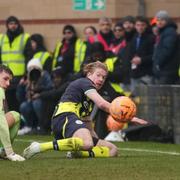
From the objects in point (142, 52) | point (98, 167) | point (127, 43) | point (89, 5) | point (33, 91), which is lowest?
point (33, 91)

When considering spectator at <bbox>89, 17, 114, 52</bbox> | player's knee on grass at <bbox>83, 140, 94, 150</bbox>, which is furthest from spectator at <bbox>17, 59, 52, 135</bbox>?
player's knee on grass at <bbox>83, 140, 94, 150</bbox>

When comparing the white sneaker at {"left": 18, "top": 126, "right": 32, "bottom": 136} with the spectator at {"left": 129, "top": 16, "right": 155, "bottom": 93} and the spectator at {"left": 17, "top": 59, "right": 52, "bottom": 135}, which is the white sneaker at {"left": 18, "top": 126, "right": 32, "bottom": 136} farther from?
the spectator at {"left": 129, "top": 16, "right": 155, "bottom": 93}

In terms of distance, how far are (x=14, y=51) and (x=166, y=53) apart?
146 inches

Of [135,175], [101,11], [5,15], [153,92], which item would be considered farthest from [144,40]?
[135,175]

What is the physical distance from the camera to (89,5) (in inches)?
874

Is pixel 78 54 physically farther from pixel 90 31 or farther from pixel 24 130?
pixel 24 130

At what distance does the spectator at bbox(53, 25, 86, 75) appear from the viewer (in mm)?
20688

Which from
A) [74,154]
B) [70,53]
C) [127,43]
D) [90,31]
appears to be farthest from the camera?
[90,31]

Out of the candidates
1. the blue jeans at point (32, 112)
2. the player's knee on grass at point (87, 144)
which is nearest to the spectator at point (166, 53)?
the blue jeans at point (32, 112)

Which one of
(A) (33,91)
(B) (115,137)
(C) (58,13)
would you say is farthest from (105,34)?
(B) (115,137)

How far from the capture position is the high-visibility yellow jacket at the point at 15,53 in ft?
68.3

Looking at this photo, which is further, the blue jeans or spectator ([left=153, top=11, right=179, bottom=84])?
the blue jeans

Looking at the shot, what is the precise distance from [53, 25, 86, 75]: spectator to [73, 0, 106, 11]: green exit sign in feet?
3.41

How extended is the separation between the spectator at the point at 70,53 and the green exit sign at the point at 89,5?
40.9 inches
